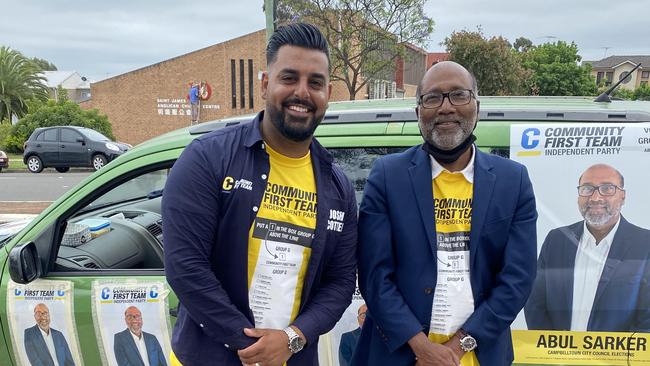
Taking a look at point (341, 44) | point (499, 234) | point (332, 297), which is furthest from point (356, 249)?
point (341, 44)

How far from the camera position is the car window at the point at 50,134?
57.3 feet

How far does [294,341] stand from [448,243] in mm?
628

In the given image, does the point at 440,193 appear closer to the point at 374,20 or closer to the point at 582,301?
the point at 582,301

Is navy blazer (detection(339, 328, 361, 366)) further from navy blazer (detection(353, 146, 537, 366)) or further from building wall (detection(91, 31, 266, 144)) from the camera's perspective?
building wall (detection(91, 31, 266, 144))

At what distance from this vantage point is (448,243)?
1708mm

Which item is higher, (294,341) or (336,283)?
(336,283)

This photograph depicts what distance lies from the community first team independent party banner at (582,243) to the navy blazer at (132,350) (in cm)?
158

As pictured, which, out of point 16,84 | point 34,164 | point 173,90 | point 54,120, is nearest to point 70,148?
point 34,164

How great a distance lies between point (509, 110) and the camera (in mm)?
2182

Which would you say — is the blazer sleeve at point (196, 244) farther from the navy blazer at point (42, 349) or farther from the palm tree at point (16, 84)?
the palm tree at point (16, 84)

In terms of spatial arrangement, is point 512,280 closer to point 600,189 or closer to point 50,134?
point 600,189

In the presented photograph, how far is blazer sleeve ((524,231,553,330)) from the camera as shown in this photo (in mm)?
1982

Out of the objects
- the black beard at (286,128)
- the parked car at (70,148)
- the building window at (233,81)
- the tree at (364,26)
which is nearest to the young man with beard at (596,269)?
the black beard at (286,128)

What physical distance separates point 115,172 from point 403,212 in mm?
1325
